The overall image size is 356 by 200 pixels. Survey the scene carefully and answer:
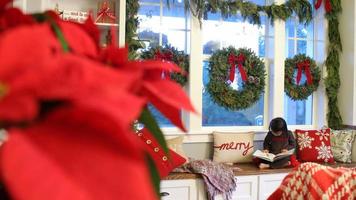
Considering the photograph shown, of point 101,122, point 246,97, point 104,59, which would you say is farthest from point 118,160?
point 246,97

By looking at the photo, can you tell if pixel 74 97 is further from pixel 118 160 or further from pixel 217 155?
pixel 217 155

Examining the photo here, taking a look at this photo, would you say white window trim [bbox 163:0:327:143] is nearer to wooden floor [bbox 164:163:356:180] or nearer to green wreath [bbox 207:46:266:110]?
green wreath [bbox 207:46:266:110]

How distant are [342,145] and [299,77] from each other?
97 cm

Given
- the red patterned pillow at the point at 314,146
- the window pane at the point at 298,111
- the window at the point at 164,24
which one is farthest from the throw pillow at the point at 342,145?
the window at the point at 164,24

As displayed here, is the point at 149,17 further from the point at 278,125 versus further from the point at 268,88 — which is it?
the point at 278,125

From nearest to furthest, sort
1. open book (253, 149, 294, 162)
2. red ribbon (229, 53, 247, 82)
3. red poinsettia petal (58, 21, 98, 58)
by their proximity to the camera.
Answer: red poinsettia petal (58, 21, 98, 58)
open book (253, 149, 294, 162)
red ribbon (229, 53, 247, 82)

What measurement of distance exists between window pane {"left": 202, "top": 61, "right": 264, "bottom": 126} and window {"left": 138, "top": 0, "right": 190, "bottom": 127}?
0.43 meters

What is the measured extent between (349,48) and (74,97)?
522 centimetres

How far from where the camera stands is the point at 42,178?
0.22 metres

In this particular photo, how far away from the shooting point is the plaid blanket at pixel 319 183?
1591 millimetres

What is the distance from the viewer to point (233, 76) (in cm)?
461

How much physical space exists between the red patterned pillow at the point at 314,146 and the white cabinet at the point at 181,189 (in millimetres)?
1625

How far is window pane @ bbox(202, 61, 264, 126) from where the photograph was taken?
4621 mm

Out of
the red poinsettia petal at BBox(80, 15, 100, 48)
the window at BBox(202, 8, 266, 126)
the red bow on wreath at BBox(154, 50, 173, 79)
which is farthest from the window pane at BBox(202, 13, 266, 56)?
the red poinsettia petal at BBox(80, 15, 100, 48)
